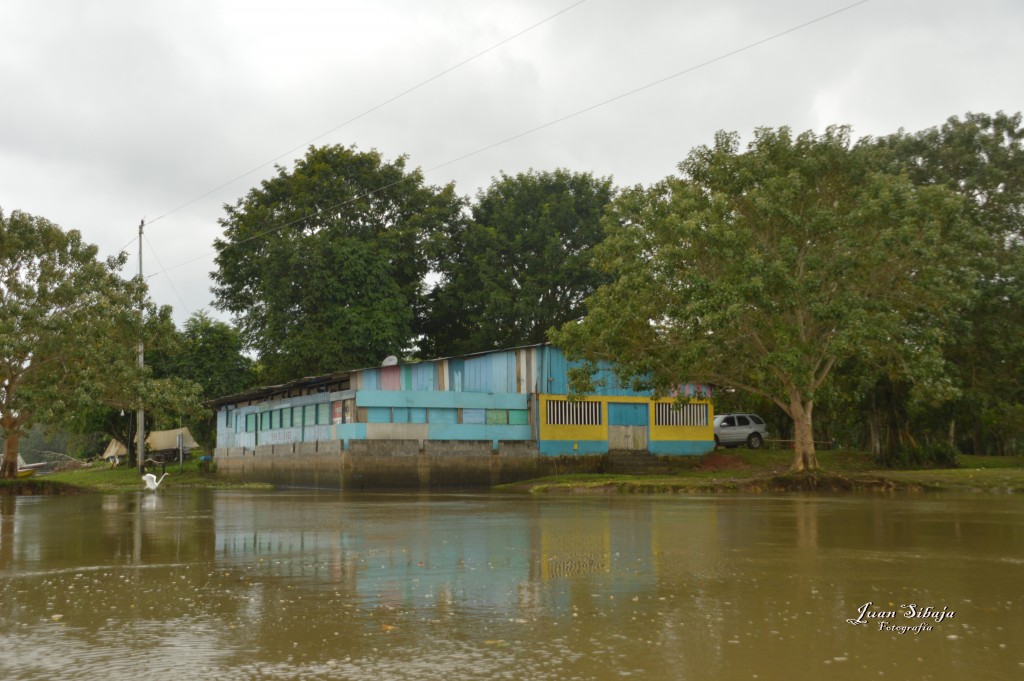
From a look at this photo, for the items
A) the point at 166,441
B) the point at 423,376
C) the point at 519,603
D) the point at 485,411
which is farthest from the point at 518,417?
the point at 166,441

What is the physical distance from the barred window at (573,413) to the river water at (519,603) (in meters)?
26.4

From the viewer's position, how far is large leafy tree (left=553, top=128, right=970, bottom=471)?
1051 inches

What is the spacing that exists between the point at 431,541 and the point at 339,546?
3.86 ft

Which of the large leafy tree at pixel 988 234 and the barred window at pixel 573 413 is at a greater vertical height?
the large leafy tree at pixel 988 234

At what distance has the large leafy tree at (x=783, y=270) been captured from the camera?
26688mm

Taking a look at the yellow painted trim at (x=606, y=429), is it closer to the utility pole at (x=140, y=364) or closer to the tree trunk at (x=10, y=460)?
the utility pole at (x=140, y=364)

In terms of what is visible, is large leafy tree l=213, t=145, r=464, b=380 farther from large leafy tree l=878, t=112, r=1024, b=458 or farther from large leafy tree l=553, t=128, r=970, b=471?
large leafy tree l=878, t=112, r=1024, b=458

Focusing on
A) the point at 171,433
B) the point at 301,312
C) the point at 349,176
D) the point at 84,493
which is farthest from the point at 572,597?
the point at 171,433

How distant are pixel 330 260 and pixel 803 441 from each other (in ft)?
89.5

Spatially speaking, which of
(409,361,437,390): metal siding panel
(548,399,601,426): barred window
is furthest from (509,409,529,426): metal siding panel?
(409,361,437,390): metal siding panel

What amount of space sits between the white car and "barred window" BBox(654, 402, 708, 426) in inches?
138

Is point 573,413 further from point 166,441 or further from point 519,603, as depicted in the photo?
point 166,441
